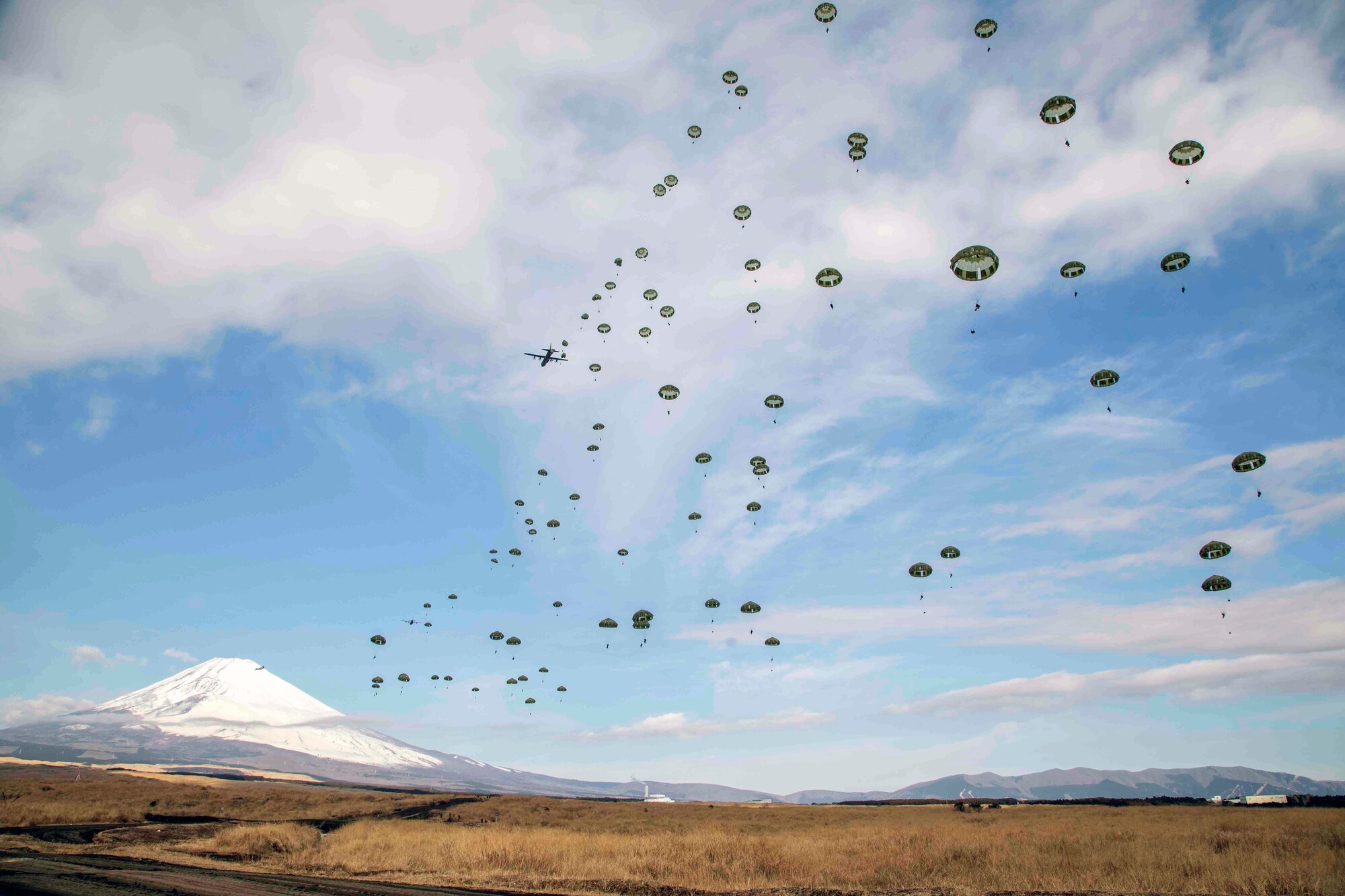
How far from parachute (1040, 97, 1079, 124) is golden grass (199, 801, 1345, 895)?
35.3 meters

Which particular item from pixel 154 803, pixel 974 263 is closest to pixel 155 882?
pixel 974 263

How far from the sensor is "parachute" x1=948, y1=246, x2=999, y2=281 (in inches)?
1353

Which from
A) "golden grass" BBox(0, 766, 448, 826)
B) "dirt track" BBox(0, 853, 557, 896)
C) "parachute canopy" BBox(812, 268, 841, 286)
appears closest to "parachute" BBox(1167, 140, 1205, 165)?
"parachute canopy" BBox(812, 268, 841, 286)

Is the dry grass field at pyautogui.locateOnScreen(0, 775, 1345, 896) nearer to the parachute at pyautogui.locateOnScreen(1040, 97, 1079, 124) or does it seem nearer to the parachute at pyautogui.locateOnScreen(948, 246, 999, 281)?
the parachute at pyautogui.locateOnScreen(948, 246, 999, 281)

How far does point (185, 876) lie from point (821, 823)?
5080 cm

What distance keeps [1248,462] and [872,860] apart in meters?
33.4

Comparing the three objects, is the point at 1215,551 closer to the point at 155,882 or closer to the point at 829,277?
the point at 829,277

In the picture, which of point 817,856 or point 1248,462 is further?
point 1248,462

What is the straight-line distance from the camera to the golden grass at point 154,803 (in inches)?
1997

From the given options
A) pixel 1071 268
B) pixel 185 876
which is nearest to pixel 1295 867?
pixel 1071 268

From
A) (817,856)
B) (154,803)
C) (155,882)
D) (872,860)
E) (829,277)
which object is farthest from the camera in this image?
(154,803)

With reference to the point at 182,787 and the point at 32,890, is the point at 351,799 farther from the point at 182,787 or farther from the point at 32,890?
the point at 32,890

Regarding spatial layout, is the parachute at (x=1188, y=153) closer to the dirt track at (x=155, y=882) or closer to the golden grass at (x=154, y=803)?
the dirt track at (x=155, y=882)

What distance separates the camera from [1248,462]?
4034 cm
